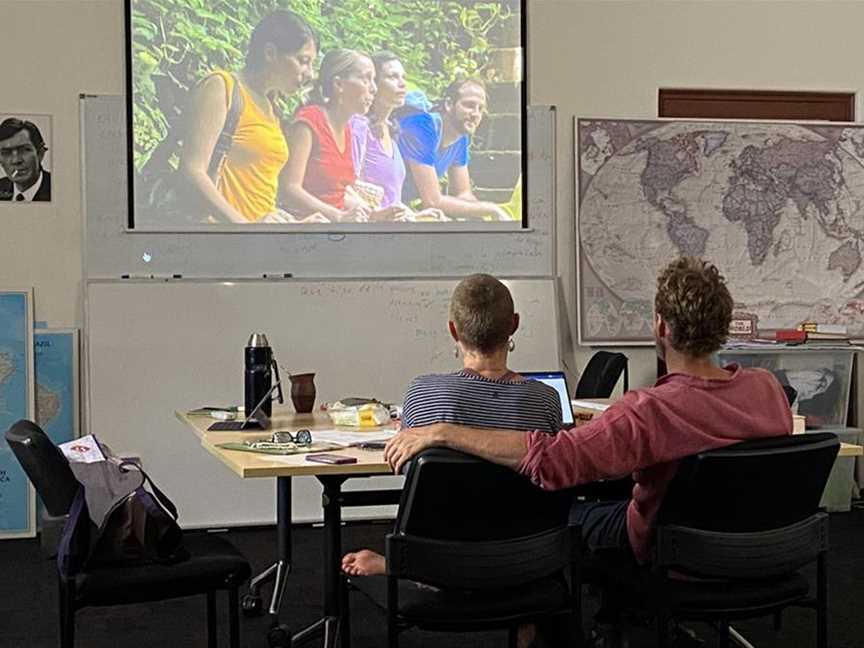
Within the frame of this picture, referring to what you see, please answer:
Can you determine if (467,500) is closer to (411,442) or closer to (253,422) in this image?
(411,442)

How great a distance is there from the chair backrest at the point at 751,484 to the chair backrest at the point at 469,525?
261 mm

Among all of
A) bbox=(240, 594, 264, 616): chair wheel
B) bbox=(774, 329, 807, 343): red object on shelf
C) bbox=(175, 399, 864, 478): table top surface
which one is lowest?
bbox=(240, 594, 264, 616): chair wheel

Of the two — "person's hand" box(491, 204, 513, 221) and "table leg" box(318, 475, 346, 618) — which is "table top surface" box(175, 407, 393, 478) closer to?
"table leg" box(318, 475, 346, 618)

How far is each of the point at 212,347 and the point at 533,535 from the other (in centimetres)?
319

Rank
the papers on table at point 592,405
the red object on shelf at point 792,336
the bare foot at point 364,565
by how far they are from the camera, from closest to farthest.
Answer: the bare foot at point 364,565
the papers on table at point 592,405
the red object on shelf at point 792,336

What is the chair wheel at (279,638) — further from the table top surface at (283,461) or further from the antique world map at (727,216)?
the antique world map at (727,216)

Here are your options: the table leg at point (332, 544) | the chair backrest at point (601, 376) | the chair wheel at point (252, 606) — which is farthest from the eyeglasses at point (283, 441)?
the chair backrest at point (601, 376)

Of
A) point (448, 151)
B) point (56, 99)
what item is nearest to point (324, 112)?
point (448, 151)

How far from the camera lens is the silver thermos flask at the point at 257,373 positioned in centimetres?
364

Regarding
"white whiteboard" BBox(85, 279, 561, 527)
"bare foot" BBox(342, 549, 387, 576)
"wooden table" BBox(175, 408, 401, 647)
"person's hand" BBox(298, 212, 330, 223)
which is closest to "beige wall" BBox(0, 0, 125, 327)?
"white whiteboard" BBox(85, 279, 561, 527)

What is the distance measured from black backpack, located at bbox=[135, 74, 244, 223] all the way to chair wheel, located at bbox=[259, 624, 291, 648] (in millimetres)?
2444

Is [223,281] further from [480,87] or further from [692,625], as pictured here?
[692,625]

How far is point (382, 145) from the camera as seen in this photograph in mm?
5676

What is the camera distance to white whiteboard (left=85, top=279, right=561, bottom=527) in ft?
17.5
